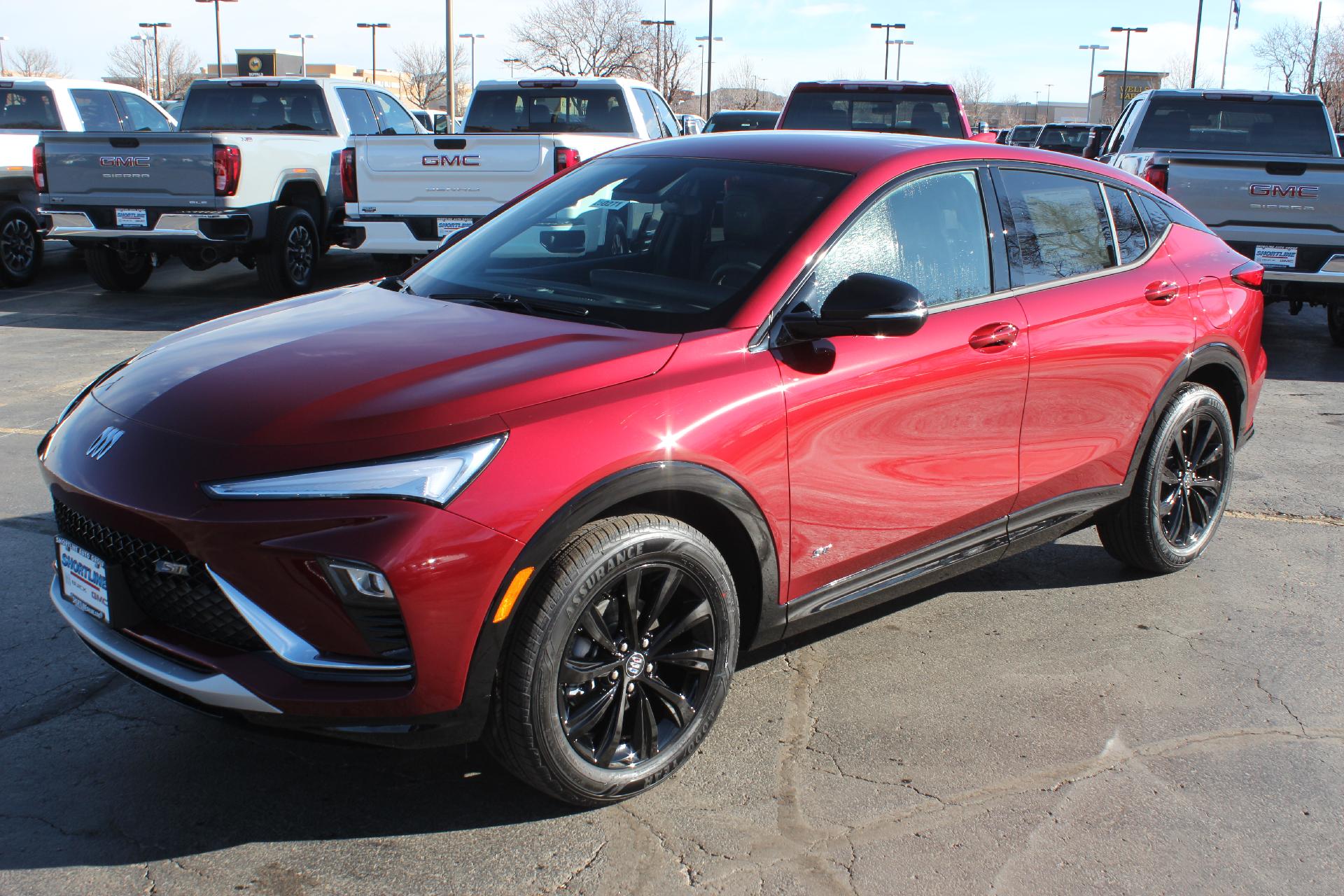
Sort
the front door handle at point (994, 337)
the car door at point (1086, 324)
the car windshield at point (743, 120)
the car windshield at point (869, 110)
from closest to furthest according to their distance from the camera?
the front door handle at point (994, 337) → the car door at point (1086, 324) → the car windshield at point (869, 110) → the car windshield at point (743, 120)

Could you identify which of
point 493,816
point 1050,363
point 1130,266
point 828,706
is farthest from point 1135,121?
point 493,816

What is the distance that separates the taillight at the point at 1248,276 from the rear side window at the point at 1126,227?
60 cm

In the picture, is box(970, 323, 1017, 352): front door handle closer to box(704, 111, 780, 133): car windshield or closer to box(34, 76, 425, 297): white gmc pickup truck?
box(34, 76, 425, 297): white gmc pickup truck

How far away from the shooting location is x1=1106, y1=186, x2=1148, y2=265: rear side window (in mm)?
4602

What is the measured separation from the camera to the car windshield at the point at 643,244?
354 centimetres

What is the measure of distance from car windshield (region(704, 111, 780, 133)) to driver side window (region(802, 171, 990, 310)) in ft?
55.0

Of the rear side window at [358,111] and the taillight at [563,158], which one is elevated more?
the rear side window at [358,111]

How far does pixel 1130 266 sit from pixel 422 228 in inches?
273

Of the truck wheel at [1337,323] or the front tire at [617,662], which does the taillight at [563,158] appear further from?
the front tire at [617,662]

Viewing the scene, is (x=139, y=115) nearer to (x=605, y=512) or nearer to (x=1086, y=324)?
(x=1086, y=324)

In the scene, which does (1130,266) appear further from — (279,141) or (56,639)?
(279,141)

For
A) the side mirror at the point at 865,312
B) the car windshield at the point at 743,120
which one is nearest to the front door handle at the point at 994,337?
the side mirror at the point at 865,312

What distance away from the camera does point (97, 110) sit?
13.5m

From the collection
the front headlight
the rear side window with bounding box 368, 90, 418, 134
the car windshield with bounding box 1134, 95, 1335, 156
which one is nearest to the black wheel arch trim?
the front headlight
